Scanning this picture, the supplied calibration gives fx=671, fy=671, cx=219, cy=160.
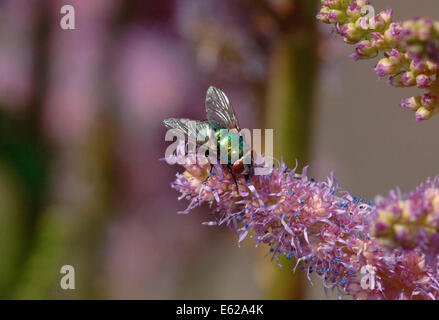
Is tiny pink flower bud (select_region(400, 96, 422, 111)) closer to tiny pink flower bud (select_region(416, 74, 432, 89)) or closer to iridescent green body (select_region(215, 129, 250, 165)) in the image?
tiny pink flower bud (select_region(416, 74, 432, 89))

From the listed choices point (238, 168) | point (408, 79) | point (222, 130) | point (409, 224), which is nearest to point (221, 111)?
point (222, 130)

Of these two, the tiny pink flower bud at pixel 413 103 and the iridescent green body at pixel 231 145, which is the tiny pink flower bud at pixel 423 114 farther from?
the iridescent green body at pixel 231 145

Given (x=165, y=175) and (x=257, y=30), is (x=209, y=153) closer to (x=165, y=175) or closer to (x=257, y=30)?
(x=257, y=30)

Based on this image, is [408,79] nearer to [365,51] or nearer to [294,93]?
[365,51]

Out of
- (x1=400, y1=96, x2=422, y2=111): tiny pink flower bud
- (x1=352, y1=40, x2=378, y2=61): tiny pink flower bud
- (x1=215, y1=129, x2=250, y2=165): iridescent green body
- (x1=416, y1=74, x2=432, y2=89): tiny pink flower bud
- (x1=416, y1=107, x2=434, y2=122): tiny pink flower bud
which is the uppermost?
(x1=352, y1=40, x2=378, y2=61): tiny pink flower bud

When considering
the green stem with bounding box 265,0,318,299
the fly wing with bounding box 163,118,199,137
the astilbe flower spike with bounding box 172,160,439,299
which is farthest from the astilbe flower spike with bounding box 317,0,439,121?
the green stem with bounding box 265,0,318,299

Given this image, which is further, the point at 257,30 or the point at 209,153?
the point at 257,30
